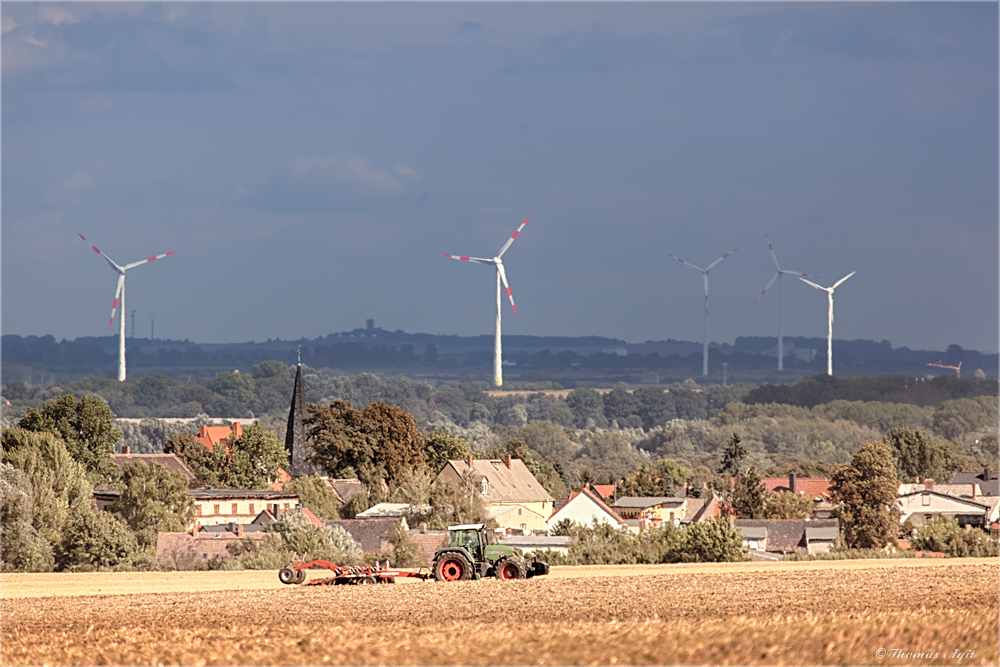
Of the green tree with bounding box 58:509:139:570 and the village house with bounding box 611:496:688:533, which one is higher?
the green tree with bounding box 58:509:139:570

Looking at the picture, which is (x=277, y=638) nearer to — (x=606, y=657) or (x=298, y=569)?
(x=606, y=657)

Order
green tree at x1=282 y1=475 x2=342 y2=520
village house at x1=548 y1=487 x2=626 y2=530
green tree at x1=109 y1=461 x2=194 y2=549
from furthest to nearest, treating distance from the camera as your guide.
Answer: village house at x1=548 y1=487 x2=626 y2=530 → green tree at x1=282 y1=475 x2=342 y2=520 → green tree at x1=109 y1=461 x2=194 y2=549

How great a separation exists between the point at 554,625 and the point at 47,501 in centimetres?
4345

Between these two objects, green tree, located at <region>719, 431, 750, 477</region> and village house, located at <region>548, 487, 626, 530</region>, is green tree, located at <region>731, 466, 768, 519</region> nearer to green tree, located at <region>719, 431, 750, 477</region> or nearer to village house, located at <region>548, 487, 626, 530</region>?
village house, located at <region>548, 487, 626, 530</region>

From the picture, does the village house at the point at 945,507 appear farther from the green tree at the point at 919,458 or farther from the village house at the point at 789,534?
the green tree at the point at 919,458

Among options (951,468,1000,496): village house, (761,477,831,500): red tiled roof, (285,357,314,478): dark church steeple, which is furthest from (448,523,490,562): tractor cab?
(951,468,1000,496): village house

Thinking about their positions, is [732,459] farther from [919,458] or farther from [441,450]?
[441,450]

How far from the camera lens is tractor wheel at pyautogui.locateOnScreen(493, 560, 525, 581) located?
4150 centimetres

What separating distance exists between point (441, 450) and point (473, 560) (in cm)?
7515

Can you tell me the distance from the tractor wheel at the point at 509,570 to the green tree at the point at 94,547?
72.1 feet

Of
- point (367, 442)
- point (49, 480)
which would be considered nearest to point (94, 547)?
point (49, 480)

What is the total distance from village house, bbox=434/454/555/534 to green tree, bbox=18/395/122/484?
2656 cm

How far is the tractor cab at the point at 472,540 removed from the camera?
1641 inches

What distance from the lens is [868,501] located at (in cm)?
8300
